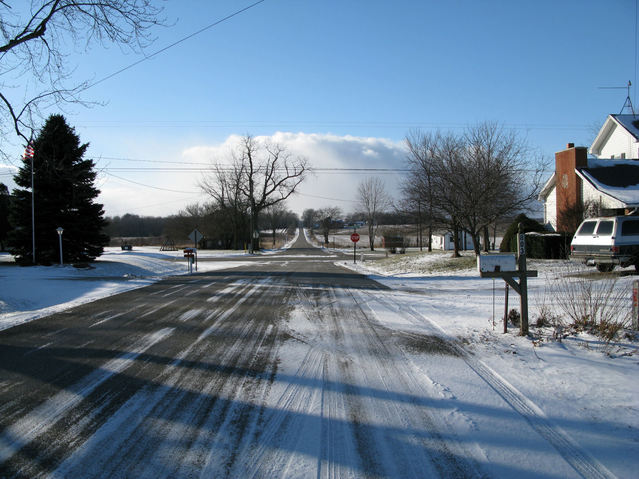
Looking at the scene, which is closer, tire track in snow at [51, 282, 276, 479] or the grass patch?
tire track in snow at [51, 282, 276, 479]

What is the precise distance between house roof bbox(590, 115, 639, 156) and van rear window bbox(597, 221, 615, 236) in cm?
1493

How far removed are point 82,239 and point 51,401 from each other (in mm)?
25330

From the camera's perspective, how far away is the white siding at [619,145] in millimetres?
26227

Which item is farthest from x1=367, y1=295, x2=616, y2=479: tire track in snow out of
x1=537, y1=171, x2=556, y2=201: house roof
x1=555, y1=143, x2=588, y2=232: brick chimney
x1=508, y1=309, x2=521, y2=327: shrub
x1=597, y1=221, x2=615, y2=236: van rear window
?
x1=537, y1=171, x2=556, y2=201: house roof

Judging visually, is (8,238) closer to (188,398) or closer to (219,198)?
(188,398)

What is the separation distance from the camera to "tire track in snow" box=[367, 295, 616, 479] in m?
3.08

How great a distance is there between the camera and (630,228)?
12781mm

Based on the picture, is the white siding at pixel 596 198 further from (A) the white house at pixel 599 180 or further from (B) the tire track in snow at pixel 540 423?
(B) the tire track in snow at pixel 540 423

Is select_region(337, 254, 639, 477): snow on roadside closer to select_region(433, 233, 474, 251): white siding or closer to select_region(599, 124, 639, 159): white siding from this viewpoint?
select_region(599, 124, 639, 159): white siding

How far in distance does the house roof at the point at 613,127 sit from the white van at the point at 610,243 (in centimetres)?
1489

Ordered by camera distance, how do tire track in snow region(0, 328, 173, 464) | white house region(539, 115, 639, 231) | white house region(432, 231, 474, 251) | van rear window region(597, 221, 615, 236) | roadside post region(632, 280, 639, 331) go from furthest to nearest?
white house region(432, 231, 474, 251)
white house region(539, 115, 639, 231)
van rear window region(597, 221, 615, 236)
roadside post region(632, 280, 639, 331)
tire track in snow region(0, 328, 173, 464)

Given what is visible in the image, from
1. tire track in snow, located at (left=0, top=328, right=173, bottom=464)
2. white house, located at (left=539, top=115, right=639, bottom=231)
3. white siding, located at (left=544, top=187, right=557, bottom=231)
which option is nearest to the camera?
tire track in snow, located at (left=0, top=328, right=173, bottom=464)

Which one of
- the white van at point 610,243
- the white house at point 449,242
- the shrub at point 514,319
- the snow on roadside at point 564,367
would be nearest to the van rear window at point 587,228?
the white van at point 610,243

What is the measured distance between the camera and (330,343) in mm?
6602
